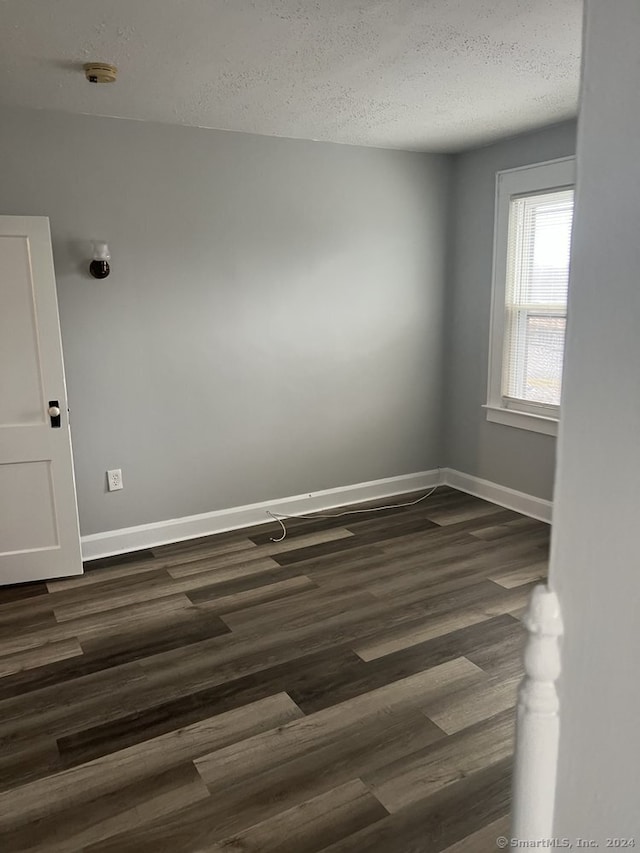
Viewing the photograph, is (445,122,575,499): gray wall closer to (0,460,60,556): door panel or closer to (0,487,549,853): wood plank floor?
(0,487,549,853): wood plank floor

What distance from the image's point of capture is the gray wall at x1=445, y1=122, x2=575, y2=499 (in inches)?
171

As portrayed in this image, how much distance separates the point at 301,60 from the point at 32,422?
218 cm

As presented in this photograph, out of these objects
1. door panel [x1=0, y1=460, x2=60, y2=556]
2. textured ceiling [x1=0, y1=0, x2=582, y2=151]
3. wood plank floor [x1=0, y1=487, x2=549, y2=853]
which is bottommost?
wood plank floor [x1=0, y1=487, x2=549, y2=853]

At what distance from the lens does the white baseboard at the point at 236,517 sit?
3.88 m

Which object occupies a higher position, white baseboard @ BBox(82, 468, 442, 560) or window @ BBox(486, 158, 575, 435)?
window @ BBox(486, 158, 575, 435)

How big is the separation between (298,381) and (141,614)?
185 cm

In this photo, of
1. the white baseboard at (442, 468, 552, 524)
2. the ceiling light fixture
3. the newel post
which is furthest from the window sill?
the newel post

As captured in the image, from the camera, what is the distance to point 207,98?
318 cm

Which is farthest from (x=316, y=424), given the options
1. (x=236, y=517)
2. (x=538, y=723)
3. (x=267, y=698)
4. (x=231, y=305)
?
(x=538, y=723)

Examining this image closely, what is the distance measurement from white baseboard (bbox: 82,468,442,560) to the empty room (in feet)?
0.06

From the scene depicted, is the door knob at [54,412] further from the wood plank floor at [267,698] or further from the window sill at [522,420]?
the window sill at [522,420]

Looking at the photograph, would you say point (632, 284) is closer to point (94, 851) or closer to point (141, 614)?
point (94, 851)

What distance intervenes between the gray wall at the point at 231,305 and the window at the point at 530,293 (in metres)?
0.55

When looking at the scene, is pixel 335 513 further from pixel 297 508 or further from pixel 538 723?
pixel 538 723
